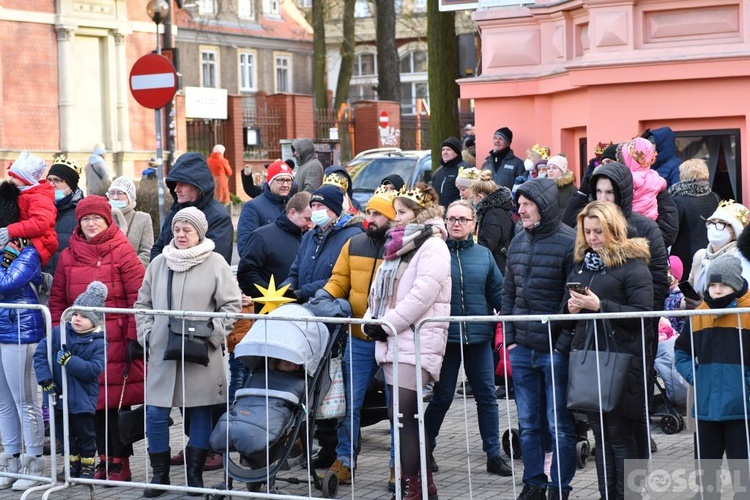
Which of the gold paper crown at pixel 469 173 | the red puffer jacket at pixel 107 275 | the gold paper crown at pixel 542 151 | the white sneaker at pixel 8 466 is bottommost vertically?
the white sneaker at pixel 8 466

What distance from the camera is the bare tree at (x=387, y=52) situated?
42000 mm

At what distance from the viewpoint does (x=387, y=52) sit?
43812 mm

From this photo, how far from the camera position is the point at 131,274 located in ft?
28.4

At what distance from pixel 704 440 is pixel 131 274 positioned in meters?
3.91

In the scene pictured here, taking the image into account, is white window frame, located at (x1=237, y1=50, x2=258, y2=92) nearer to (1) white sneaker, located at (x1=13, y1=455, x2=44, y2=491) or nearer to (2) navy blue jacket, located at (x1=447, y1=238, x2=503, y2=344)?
(1) white sneaker, located at (x1=13, y1=455, x2=44, y2=491)

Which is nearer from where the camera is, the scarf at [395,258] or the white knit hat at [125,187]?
the scarf at [395,258]

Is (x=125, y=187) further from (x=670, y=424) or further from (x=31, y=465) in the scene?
(x=670, y=424)

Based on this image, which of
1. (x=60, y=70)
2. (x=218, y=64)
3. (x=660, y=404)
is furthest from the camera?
(x=218, y=64)

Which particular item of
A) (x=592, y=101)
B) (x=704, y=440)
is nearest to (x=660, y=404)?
(x=704, y=440)

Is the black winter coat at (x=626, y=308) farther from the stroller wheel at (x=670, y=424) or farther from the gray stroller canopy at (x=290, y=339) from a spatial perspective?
the stroller wheel at (x=670, y=424)

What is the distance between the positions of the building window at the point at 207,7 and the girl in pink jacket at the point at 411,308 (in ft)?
164

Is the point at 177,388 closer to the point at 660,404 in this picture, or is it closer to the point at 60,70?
the point at 660,404

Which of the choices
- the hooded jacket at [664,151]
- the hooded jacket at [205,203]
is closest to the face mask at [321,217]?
the hooded jacket at [205,203]

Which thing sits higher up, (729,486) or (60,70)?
(60,70)
